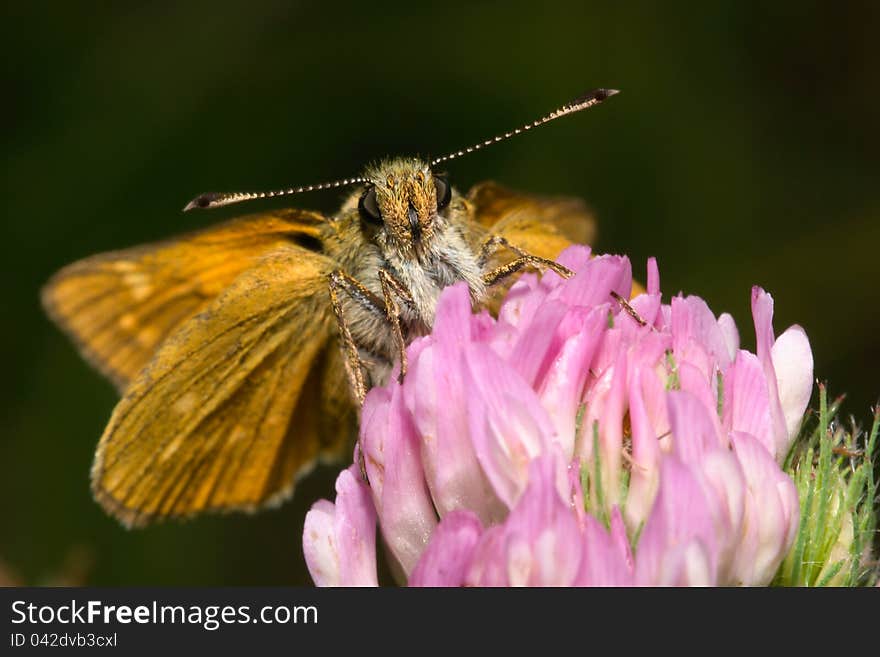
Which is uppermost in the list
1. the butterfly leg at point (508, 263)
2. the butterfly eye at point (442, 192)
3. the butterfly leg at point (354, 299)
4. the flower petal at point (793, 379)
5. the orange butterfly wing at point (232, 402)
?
the butterfly eye at point (442, 192)

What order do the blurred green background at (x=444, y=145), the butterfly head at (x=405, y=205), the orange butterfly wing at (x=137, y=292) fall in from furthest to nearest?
the blurred green background at (x=444, y=145) < the orange butterfly wing at (x=137, y=292) < the butterfly head at (x=405, y=205)

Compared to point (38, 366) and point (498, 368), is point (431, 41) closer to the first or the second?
point (38, 366)

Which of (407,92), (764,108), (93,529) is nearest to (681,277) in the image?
(764,108)

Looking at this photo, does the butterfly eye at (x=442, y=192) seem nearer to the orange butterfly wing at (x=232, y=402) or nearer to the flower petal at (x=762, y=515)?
the orange butterfly wing at (x=232, y=402)

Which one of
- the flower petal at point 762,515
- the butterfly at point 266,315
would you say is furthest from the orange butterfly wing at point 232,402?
the flower petal at point 762,515

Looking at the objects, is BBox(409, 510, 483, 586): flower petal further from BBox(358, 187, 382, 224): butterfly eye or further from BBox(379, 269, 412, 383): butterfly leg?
BBox(358, 187, 382, 224): butterfly eye

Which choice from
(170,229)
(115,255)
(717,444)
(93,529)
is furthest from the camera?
(170,229)

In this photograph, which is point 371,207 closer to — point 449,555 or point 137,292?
point 137,292
